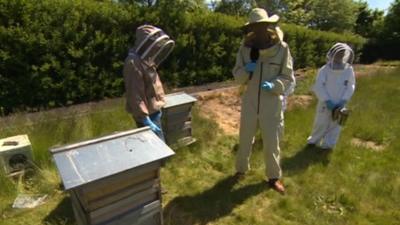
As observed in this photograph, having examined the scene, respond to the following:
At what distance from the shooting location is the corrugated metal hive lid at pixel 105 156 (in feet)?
8.49

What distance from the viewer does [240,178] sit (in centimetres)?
490

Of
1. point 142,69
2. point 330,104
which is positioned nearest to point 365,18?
point 330,104

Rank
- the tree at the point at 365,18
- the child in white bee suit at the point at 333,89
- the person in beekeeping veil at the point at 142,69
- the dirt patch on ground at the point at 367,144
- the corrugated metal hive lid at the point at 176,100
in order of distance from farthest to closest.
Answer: the tree at the point at 365,18
the dirt patch on ground at the point at 367,144
the child in white bee suit at the point at 333,89
the corrugated metal hive lid at the point at 176,100
the person in beekeeping veil at the point at 142,69

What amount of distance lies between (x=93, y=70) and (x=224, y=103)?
345 centimetres

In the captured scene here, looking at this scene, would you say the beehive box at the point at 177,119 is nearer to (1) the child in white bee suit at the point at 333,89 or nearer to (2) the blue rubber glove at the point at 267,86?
(2) the blue rubber glove at the point at 267,86

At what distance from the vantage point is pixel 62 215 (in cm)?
393

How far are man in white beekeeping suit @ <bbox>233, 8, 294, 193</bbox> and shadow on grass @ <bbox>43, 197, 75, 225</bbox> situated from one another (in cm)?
233

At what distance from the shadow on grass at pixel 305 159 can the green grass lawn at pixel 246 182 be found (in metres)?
0.02

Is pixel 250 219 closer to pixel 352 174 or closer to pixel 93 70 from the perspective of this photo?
pixel 352 174

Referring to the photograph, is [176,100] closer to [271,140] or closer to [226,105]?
[271,140]

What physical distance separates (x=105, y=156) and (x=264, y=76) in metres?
2.22

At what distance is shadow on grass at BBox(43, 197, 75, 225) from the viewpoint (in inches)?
149

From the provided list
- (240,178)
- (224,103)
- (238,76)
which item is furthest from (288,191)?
(224,103)

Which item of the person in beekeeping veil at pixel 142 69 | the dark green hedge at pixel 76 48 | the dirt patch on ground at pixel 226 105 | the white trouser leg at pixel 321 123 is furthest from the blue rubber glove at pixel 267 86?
the dark green hedge at pixel 76 48
